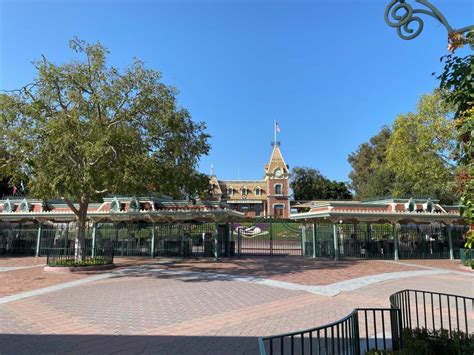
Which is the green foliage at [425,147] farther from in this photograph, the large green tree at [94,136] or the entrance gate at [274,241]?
the large green tree at [94,136]

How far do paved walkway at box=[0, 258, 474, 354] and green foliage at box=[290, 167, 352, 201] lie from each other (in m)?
55.1

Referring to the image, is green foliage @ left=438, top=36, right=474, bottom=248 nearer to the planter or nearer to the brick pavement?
the brick pavement

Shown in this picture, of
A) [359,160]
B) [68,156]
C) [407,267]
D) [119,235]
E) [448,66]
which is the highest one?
[359,160]

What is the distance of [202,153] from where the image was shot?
18.6 meters

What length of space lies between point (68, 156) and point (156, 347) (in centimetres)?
1087

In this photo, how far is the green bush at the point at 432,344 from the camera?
5.19 m

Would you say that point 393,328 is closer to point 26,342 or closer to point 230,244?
point 26,342

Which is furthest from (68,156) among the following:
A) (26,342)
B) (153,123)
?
(26,342)

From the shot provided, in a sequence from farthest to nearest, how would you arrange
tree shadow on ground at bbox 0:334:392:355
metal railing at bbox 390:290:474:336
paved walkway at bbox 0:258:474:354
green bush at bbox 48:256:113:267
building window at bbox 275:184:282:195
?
1. building window at bbox 275:184:282:195
2. green bush at bbox 48:256:113:267
3. paved walkway at bbox 0:258:474:354
4. tree shadow on ground at bbox 0:334:392:355
5. metal railing at bbox 390:290:474:336

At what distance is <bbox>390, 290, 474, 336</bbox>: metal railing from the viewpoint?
6.07 meters

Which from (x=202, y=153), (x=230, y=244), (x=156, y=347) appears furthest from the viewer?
(x=230, y=244)

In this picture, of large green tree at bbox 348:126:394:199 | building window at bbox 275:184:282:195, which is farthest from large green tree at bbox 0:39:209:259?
building window at bbox 275:184:282:195

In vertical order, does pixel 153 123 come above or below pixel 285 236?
above

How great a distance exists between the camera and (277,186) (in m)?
67.8
